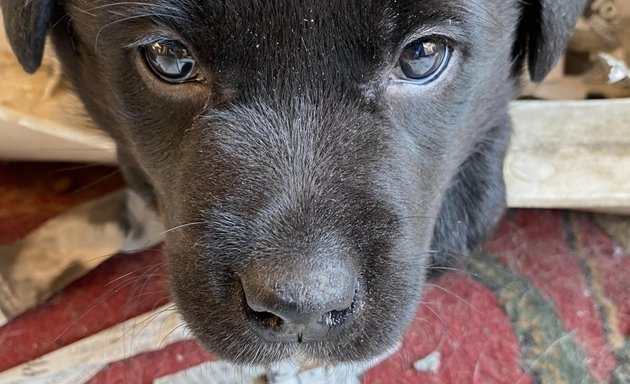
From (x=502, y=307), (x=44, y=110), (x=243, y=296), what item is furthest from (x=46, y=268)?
(x=502, y=307)

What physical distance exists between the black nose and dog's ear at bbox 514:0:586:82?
0.61 m

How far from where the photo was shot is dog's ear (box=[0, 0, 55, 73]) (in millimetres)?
1370

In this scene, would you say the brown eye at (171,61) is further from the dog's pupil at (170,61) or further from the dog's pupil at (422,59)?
the dog's pupil at (422,59)

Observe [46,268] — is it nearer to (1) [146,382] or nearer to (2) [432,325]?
(1) [146,382]

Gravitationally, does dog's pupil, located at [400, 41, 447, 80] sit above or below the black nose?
above

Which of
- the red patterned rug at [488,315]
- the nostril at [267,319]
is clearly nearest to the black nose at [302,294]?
the nostril at [267,319]

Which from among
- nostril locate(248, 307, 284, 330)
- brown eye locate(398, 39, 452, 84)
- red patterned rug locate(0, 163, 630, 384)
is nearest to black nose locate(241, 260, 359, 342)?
nostril locate(248, 307, 284, 330)

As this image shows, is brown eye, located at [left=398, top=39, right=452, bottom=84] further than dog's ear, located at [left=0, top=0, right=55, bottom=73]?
No

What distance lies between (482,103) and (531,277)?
49 centimetres

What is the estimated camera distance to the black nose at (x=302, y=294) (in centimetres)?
106

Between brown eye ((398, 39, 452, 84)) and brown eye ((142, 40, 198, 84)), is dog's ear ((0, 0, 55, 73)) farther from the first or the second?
brown eye ((398, 39, 452, 84))

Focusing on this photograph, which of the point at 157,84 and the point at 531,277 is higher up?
the point at 157,84

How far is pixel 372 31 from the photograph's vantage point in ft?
3.71

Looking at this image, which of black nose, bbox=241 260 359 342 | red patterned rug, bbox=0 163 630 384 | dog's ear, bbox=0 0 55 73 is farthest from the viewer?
red patterned rug, bbox=0 163 630 384
